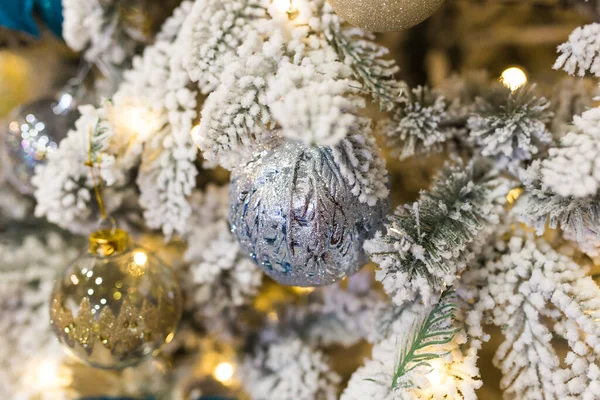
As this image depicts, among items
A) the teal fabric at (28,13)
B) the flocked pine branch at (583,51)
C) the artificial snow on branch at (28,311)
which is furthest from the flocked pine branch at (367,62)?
the artificial snow on branch at (28,311)

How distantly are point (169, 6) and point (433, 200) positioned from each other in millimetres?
432

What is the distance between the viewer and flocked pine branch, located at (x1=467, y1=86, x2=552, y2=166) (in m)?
0.47

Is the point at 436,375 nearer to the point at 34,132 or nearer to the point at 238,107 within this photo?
the point at 238,107

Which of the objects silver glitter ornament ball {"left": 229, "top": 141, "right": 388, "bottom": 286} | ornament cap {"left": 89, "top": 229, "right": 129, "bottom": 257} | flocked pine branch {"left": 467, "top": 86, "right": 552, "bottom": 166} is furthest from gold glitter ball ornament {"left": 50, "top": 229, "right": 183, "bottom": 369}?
flocked pine branch {"left": 467, "top": 86, "right": 552, "bottom": 166}

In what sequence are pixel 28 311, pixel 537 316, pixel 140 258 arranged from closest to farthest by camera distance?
pixel 537 316 → pixel 140 258 → pixel 28 311

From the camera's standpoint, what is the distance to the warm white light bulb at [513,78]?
487mm

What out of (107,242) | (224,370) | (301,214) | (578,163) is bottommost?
(224,370)

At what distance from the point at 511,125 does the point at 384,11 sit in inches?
6.4

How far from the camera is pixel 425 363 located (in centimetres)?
43

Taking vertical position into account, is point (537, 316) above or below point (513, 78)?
below

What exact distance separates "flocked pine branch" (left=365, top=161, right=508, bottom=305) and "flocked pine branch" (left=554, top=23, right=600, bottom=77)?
4.5 inches

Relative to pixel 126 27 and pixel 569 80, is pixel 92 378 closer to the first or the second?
pixel 126 27

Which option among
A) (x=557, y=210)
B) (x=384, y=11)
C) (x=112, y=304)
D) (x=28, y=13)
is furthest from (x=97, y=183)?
(x=557, y=210)

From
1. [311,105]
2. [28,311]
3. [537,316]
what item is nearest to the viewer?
[311,105]
